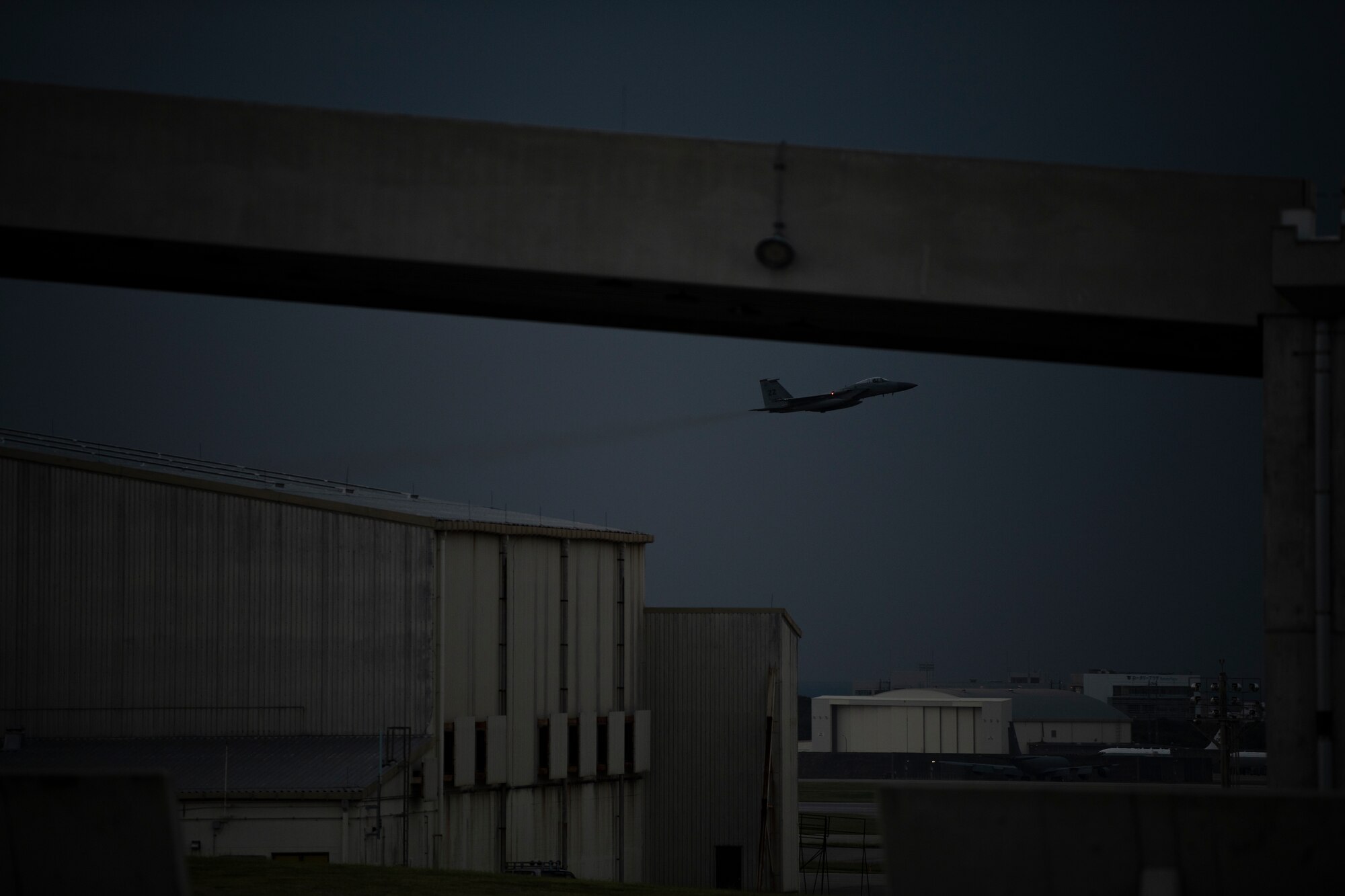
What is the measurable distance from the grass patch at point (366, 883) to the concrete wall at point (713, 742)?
49.7ft

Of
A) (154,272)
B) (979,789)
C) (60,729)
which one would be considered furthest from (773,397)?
(979,789)

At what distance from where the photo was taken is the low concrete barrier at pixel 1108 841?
9984 mm

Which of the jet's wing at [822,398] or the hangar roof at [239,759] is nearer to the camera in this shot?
the hangar roof at [239,759]

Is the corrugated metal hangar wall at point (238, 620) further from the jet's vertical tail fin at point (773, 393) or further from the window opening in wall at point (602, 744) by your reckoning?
the jet's vertical tail fin at point (773, 393)

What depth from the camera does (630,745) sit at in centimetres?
4112

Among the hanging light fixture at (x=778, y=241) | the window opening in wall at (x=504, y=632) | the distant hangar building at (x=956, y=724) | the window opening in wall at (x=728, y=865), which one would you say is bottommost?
the distant hangar building at (x=956, y=724)

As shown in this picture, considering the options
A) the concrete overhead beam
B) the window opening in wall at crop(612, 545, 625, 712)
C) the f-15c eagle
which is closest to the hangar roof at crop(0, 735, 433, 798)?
the window opening in wall at crop(612, 545, 625, 712)

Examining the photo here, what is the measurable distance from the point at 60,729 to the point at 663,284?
2552cm

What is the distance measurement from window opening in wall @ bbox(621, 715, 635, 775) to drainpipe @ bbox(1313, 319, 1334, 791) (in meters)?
28.3

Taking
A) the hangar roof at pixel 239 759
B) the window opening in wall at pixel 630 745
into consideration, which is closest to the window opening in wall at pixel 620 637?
the window opening in wall at pixel 630 745

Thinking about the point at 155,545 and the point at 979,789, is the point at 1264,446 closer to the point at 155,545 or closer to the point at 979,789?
the point at 979,789

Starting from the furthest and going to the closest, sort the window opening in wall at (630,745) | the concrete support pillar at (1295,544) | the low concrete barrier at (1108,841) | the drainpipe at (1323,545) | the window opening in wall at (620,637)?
the window opening in wall at (630,745), the window opening in wall at (620,637), the concrete support pillar at (1295,544), the drainpipe at (1323,545), the low concrete barrier at (1108,841)

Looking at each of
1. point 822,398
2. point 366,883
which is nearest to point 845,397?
point 822,398

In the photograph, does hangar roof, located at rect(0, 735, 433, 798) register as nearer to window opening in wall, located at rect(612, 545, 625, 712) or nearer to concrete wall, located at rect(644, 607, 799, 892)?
window opening in wall, located at rect(612, 545, 625, 712)
